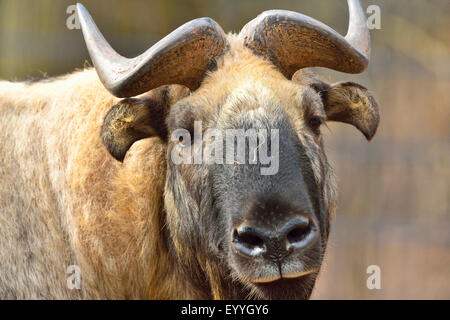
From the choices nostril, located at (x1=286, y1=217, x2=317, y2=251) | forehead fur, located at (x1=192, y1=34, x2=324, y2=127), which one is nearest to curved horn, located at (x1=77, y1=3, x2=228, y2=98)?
forehead fur, located at (x1=192, y1=34, x2=324, y2=127)

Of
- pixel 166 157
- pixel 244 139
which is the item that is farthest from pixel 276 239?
pixel 166 157

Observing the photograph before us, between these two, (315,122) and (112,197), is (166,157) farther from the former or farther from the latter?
(315,122)

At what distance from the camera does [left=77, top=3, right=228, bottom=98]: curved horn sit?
4.94 meters

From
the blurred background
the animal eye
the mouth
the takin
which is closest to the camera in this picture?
the mouth

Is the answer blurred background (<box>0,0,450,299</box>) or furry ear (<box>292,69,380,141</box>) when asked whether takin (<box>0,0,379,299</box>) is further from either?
blurred background (<box>0,0,450,299</box>)

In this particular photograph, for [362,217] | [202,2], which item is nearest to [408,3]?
[362,217]

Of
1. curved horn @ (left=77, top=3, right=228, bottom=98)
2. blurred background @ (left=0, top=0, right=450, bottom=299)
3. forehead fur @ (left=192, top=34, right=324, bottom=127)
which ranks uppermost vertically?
curved horn @ (left=77, top=3, right=228, bottom=98)

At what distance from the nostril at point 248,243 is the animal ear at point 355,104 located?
195cm

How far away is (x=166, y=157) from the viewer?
5523 mm

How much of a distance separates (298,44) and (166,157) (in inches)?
55.7

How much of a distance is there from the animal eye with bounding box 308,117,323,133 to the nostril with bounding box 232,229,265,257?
127 cm

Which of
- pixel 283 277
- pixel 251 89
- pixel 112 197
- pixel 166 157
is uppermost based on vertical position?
pixel 251 89

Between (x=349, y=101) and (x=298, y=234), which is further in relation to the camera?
(x=349, y=101)

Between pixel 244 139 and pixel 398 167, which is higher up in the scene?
pixel 244 139
